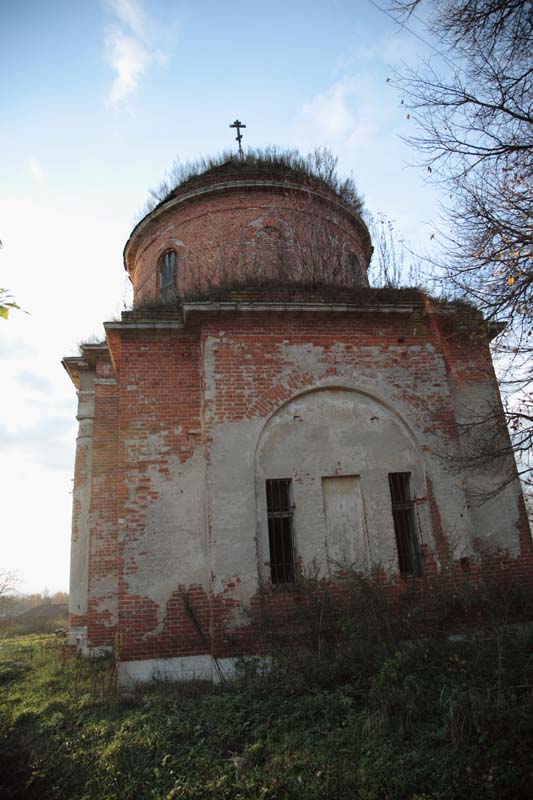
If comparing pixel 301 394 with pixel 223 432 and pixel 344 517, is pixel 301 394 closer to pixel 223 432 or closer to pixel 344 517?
pixel 223 432

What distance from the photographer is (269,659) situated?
25.1ft

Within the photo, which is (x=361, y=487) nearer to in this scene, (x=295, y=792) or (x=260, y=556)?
(x=260, y=556)

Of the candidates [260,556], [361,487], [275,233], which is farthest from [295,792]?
[275,233]

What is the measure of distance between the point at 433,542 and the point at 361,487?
4.56 feet

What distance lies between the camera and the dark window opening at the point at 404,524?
8953mm

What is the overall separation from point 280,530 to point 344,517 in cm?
102

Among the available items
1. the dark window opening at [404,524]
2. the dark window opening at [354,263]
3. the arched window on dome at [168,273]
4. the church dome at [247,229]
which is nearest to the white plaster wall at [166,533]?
the dark window opening at [404,524]

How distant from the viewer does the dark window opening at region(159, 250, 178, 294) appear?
1388cm

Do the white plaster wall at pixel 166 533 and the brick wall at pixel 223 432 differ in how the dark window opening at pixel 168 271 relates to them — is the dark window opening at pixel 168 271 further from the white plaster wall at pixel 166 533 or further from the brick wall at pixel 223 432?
the white plaster wall at pixel 166 533

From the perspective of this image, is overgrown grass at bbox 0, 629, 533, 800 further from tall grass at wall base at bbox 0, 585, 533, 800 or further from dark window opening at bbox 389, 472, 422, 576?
dark window opening at bbox 389, 472, 422, 576

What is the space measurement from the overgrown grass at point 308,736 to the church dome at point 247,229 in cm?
834

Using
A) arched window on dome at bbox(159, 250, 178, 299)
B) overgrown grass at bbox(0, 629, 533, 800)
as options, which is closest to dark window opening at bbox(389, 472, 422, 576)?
overgrown grass at bbox(0, 629, 533, 800)

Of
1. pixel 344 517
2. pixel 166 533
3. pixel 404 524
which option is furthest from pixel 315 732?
pixel 404 524

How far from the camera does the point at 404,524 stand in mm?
9172
